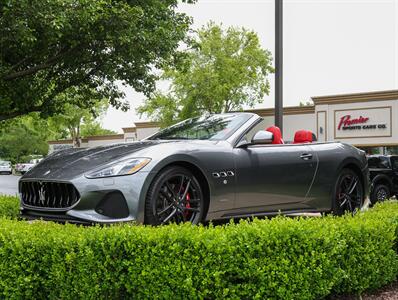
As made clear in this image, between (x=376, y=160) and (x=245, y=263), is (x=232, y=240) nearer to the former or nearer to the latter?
(x=245, y=263)

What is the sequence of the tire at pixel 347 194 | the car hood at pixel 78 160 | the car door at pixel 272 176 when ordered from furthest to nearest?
the tire at pixel 347 194 < the car door at pixel 272 176 < the car hood at pixel 78 160

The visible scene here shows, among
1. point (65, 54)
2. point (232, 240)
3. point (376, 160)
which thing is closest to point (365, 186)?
point (232, 240)

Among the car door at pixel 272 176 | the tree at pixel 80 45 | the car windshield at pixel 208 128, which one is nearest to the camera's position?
the car door at pixel 272 176

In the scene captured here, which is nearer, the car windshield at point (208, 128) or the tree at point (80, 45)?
the car windshield at point (208, 128)

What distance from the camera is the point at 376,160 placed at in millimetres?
15266

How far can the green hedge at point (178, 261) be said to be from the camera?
3.43 metres

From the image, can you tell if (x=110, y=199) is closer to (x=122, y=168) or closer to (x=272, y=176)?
(x=122, y=168)

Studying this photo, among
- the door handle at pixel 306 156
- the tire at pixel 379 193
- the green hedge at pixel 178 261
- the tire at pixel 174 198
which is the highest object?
the door handle at pixel 306 156

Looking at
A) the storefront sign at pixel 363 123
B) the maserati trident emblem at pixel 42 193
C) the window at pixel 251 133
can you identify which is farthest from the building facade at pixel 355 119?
the maserati trident emblem at pixel 42 193

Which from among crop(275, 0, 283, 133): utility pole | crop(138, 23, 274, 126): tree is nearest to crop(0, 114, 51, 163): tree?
crop(138, 23, 274, 126): tree

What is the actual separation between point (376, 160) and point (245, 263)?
1280 cm

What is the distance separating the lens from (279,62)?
8289 millimetres

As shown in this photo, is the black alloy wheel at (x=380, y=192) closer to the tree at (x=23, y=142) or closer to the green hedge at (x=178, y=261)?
the green hedge at (x=178, y=261)

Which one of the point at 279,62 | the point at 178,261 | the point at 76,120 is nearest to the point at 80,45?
the point at 279,62
